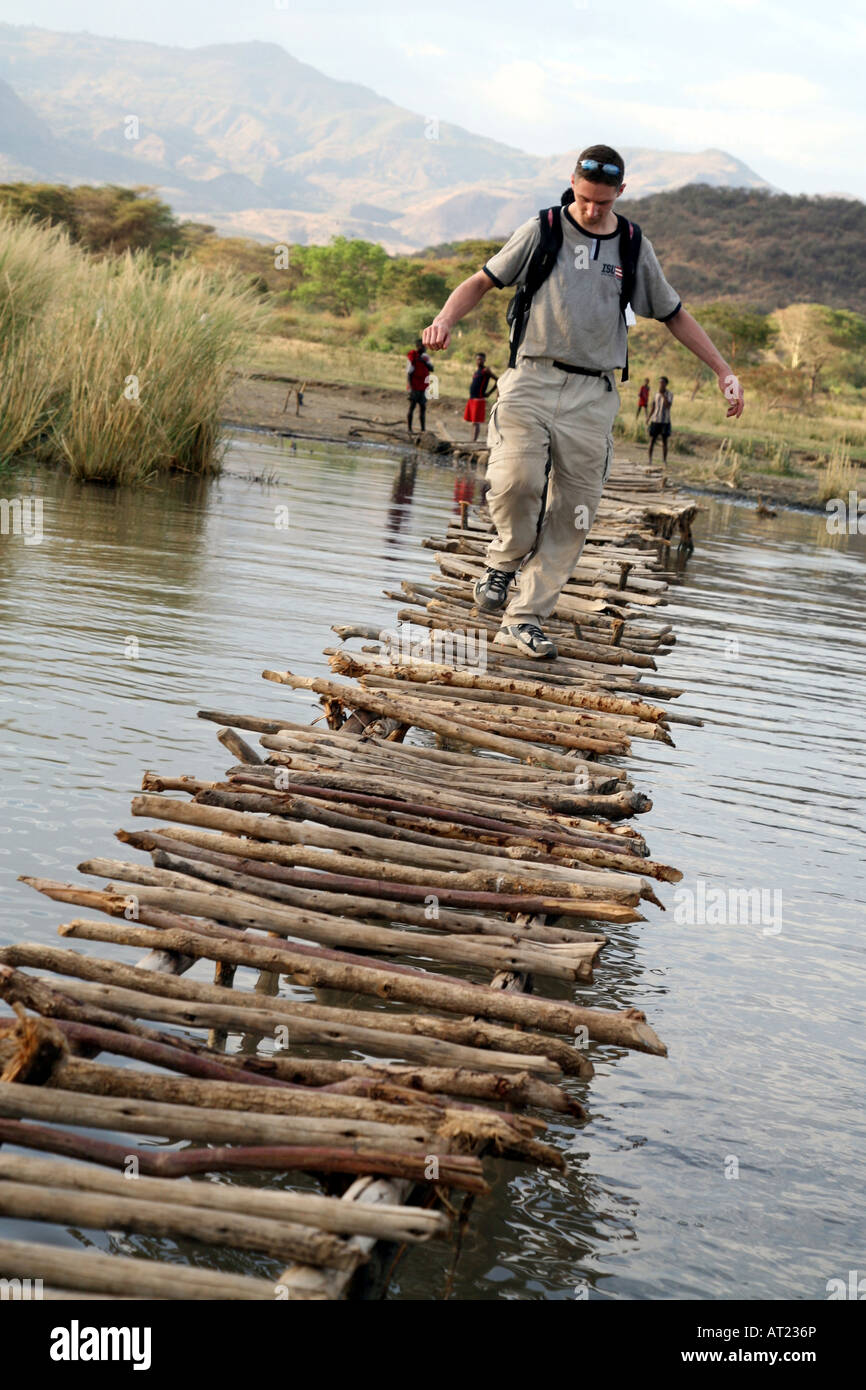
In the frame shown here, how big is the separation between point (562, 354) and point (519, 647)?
1407 mm

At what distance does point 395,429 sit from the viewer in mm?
27234

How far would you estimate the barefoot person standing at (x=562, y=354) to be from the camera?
5.81 metres

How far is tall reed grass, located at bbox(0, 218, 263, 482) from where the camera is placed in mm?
11945

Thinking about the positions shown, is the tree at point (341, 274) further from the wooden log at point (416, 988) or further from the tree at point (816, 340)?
the wooden log at point (416, 988)

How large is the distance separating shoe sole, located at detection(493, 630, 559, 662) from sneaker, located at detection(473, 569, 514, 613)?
0.51 feet

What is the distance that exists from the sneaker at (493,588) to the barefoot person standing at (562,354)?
0.16 metres

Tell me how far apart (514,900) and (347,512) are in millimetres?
11754

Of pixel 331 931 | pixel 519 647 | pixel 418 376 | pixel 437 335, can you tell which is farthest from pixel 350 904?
pixel 418 376

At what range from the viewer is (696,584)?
14969 mm

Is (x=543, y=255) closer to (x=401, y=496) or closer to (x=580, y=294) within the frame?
(x=580, y=294)

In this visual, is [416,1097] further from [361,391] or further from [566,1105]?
A: [361,391]

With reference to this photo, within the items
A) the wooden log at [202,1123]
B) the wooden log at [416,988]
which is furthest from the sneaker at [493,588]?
the wooden log at [202,1123]

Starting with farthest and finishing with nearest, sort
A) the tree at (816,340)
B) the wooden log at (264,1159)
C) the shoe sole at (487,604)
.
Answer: the tree at (816,340)
the shoe sole at (487,604)
the wooden log at (264,1159)

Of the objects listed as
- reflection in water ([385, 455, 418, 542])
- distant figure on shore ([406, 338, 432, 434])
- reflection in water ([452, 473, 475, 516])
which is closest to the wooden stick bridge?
reflection in water ([385, 455, 418, 542])
